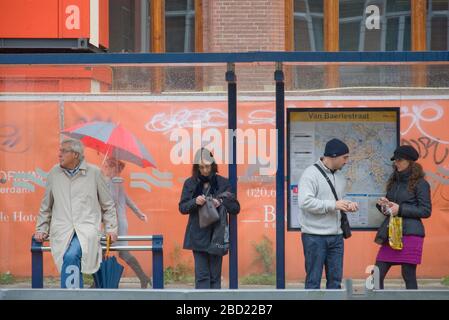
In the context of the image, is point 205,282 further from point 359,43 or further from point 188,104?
point 359,43

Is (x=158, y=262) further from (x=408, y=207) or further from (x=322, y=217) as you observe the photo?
(x=408, y=207)

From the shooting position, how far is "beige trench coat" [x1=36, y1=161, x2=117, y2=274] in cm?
816

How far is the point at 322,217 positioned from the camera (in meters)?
8.29

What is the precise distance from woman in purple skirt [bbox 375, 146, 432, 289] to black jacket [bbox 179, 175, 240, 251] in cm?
149

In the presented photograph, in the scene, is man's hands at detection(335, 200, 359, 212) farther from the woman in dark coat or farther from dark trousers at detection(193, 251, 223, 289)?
dark trousers at detection(193, 251, 223, 289)

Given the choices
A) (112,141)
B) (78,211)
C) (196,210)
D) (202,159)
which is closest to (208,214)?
(196,210)

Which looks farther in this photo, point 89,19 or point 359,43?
point 359,43

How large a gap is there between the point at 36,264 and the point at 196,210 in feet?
5.16

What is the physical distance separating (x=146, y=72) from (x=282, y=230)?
2080mm

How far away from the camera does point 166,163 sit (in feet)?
32.5

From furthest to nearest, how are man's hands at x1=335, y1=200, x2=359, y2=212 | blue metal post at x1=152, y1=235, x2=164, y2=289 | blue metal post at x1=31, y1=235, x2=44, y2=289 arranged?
blue metal post at x1=152, y1=235, x2=164, y2=289, blue metal post at x1=31, y1=235, x2=44, y2=289, man's hands at x1=335, y1=200, x2=359, y2=212

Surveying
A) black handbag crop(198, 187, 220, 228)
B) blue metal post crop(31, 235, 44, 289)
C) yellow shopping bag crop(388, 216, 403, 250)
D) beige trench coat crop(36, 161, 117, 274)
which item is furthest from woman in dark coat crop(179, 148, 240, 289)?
yellow shopping bag crop(388, 216, 403, 250)

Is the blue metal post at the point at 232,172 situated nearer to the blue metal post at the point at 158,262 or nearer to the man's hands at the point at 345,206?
the blue metal post at the point at 158,262
